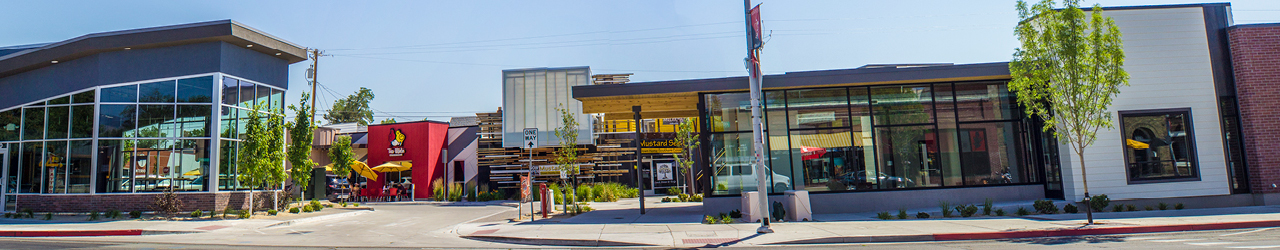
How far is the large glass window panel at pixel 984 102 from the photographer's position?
16703 mm

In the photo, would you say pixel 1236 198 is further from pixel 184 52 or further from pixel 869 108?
pixel 184 52

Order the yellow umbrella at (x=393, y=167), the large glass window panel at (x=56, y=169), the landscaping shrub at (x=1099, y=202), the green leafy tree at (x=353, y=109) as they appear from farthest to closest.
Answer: the green leafy tree at (x=353, y=109) → the yellow umbrella at (x=393, y=167) → the large glass window panel at (x=56, y=169) → the landscaping shrub at (x=1099, y=202)

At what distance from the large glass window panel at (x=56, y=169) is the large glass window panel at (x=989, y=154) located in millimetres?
24869

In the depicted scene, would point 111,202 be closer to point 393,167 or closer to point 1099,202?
point 393,167

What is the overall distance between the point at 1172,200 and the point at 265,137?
918 inches

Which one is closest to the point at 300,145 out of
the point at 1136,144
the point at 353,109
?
the point at 1136,144

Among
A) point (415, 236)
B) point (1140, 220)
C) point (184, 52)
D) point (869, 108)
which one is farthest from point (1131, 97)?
point (184, 52)

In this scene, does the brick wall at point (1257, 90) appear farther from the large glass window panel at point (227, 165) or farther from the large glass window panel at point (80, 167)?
the large glass window panel at point (80, 167)

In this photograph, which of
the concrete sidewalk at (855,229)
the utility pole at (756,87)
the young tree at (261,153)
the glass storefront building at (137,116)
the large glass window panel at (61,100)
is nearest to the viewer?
the concrete sidewalk at (855,229)

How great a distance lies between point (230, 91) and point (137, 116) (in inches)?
96.0

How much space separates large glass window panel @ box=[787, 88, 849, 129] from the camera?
54.3ft

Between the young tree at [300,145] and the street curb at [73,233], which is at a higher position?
the young tree at [300,145]

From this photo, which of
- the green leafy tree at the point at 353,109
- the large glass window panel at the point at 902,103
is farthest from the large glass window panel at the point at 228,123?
the green leafy tree at the point at 353,109

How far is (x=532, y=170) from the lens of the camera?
17.3 meters
